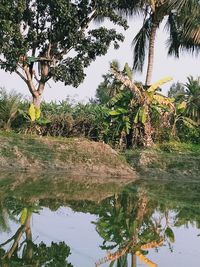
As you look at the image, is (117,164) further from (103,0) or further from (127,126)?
(103,0)

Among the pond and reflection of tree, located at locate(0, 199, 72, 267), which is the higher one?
the pond

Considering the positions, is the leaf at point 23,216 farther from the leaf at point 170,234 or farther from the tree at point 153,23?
the tree at point 153,23

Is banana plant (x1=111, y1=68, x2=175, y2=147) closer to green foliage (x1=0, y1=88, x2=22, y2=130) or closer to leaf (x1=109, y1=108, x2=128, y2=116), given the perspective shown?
leaf (x1=109, y1=108, x2=128, y2=116)

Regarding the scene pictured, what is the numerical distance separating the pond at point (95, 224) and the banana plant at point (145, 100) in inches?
249

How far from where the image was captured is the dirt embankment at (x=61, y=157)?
58.1 feet

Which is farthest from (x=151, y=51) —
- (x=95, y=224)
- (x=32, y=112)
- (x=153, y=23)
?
(x=95, y=224)

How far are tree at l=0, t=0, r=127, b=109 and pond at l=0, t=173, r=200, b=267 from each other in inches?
374

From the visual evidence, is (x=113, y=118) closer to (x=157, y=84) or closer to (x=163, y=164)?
(x=157, y=84)

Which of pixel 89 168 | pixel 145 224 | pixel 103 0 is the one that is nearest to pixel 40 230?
pixel 145 224

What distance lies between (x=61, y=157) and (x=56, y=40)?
7.67m

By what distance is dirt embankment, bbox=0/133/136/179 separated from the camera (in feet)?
58.1

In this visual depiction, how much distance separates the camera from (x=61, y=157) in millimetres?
18422

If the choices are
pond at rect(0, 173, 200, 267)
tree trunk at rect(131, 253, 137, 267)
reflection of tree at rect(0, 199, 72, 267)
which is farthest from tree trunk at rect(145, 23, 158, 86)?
tree trunk at rect(131, 253, 137, 267)

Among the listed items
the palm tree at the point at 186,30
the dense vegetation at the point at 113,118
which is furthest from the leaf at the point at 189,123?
the palm tree at the point at 186,30
